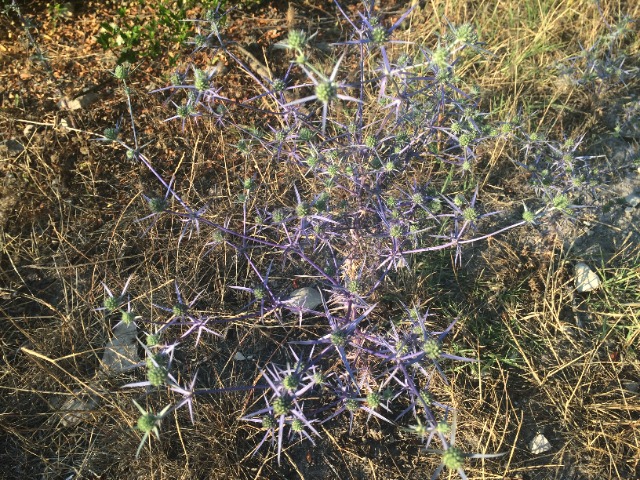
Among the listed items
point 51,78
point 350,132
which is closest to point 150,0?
point 51,78

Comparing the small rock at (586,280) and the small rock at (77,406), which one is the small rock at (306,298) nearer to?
the small rock at (77,406)

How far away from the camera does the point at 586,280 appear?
2469mm

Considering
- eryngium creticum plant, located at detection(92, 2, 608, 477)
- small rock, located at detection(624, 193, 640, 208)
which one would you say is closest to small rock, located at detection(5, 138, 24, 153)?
eryngium creticum plant, located at detection(92, 2, 608, 477)

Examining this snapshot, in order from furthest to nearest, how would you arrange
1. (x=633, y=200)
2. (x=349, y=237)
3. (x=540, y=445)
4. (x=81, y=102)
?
(x=81, y=102)
(x=633, y=200)
(x=349, y=237)
(x=540, y=445)

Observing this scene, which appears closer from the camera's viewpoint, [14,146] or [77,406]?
[77,406]

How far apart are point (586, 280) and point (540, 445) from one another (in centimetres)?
94

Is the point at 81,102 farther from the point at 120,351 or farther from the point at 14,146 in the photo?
the point at 120,351

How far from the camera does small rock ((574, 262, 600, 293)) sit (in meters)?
2.46

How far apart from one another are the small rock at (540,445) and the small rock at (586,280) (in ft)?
2.78

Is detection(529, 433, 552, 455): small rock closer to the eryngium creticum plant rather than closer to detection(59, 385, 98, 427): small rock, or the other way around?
the eryngium creticum plant

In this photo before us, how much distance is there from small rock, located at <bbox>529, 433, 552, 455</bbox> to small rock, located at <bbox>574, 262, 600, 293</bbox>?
0.85 metres

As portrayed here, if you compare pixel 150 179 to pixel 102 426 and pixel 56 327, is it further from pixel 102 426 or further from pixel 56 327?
pixel 102 426

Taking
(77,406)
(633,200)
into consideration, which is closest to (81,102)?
(77,406)

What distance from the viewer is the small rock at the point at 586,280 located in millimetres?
2465
